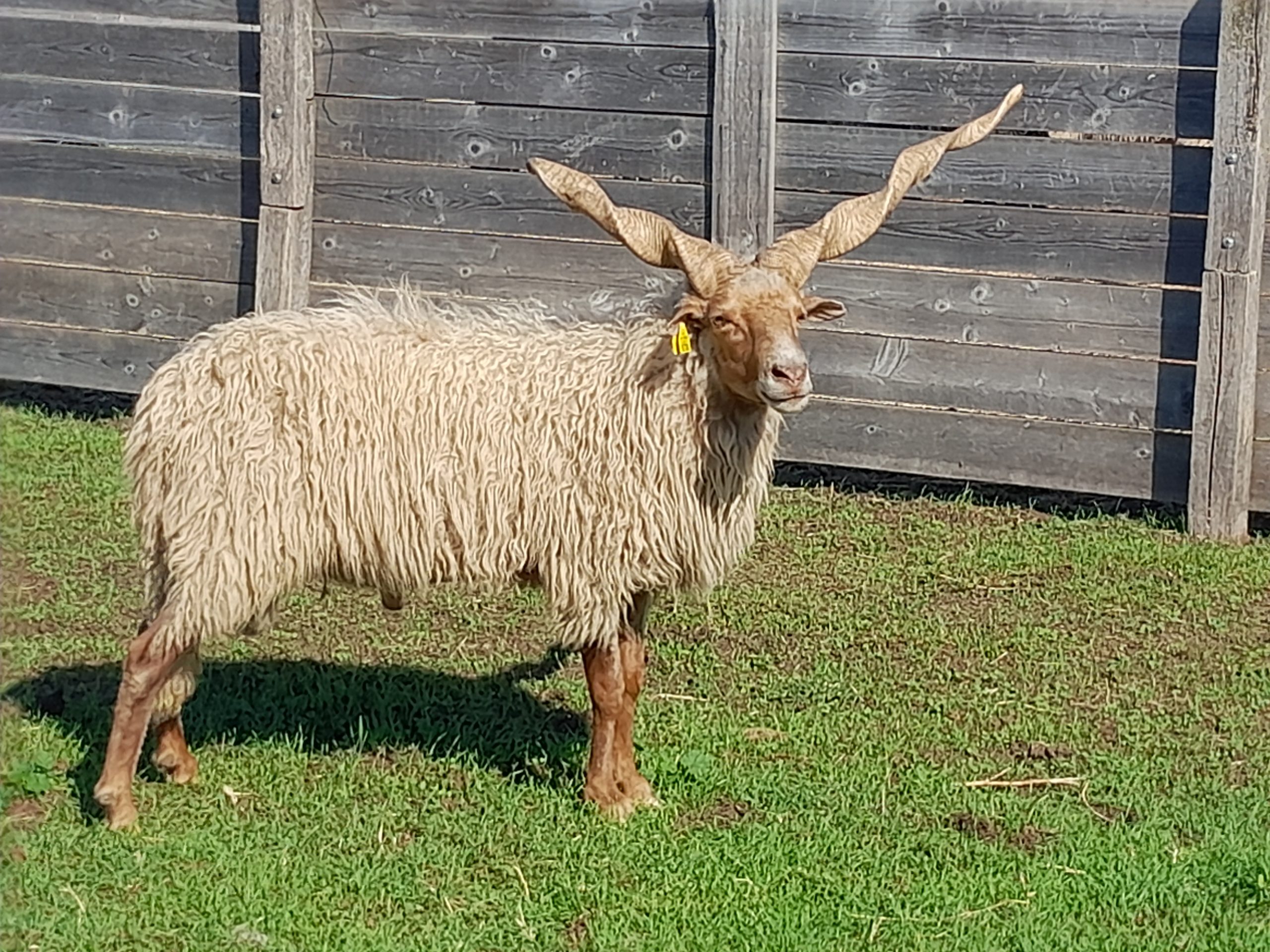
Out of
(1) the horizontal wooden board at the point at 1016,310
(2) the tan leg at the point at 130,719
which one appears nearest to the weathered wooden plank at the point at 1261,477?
(1) the horizontal wooden board at the point at 1016,310

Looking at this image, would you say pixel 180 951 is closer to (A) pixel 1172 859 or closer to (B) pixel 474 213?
(A) pixel 1172 859

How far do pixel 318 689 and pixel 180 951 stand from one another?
1774 mm

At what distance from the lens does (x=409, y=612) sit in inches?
289

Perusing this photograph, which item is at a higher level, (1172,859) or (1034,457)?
(1034,457)

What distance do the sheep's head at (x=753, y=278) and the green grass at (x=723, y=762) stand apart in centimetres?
121

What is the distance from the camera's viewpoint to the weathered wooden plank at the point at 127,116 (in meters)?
9.55

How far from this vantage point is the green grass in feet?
16.3

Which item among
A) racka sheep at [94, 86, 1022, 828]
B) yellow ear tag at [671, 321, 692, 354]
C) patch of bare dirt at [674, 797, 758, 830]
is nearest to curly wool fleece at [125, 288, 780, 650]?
racka sheep at [94, 86, 1022, 828]

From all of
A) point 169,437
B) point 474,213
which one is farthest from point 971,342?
point 169,437

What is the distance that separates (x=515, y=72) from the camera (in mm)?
8977

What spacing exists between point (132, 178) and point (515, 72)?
2.05 metres

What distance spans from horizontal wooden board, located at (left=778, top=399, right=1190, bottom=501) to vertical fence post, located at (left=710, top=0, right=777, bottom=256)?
0.83m

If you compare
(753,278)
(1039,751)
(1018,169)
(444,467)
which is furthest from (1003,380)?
(444,467)

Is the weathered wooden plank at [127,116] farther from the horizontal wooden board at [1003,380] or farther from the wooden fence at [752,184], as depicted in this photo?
the horizontal wooden board at [1003,380]
